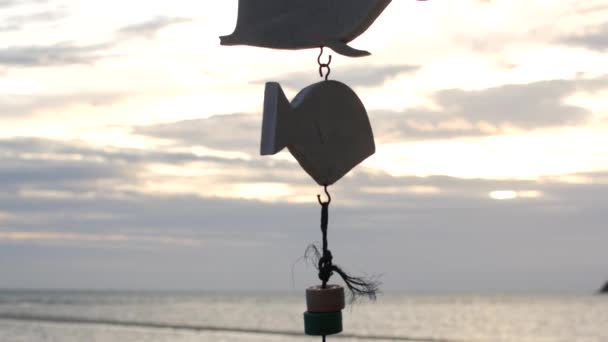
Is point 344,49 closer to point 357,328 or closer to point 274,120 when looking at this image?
point 274,120

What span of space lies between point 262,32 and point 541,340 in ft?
83.6

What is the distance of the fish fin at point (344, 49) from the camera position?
2494 mm

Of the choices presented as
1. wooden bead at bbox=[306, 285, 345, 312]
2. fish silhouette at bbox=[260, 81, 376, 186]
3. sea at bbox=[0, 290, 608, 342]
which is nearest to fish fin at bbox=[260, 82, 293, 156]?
fish silhouette at bbox=[260, 81, 376, 186]

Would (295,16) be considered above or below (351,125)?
above

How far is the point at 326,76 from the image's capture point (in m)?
2.61

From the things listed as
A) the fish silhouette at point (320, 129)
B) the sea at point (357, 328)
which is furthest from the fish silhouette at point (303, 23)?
the sea at point (357, 328)

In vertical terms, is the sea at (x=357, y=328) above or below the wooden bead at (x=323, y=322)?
below

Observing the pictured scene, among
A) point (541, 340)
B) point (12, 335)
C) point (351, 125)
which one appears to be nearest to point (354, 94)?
point (351, 125)

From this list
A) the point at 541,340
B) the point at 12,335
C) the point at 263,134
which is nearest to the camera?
the point at 263,134

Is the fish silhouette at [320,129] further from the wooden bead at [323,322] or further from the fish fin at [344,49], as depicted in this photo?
the wooden bead at [323,322]

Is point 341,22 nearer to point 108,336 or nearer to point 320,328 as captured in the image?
point 320,328

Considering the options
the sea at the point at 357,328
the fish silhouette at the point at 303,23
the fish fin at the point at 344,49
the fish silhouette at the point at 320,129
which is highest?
the fish silhouette at the point at 303,23

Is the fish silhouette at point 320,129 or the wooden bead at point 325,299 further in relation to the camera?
the wooden bead at point 325,299

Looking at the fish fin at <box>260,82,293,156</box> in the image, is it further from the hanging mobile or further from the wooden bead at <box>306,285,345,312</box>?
the wooden bead at <box>306,285,345,312</box>
